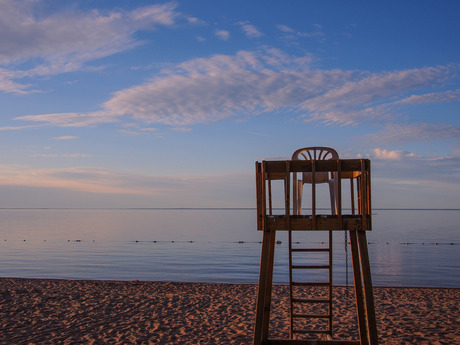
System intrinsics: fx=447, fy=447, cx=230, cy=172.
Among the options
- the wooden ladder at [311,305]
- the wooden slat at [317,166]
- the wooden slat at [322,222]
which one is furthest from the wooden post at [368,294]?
the wooden slat at [317,166]

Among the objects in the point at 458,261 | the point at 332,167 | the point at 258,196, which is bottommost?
the point at 458,261

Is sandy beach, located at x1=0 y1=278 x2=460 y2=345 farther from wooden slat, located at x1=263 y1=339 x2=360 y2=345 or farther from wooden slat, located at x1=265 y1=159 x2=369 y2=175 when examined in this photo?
wooden slat, located at x1=265 y1=159 x2=369 y2=175

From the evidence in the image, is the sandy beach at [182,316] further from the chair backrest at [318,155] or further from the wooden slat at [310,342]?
the chair backrest at [318,155]

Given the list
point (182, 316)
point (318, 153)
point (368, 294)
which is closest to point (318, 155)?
point (318, 153)

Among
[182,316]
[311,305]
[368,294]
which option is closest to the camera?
[368,294]

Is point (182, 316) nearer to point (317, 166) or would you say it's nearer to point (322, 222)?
point (322, 222)

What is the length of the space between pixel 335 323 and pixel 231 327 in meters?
2.45

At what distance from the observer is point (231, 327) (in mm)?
9859

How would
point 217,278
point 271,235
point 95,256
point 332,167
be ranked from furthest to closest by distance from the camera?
point 95,256 → point 217,278 → point 271,235 → point 332,167

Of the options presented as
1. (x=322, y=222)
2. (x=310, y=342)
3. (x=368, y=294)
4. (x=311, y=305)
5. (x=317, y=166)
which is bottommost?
(x=311, y=305)

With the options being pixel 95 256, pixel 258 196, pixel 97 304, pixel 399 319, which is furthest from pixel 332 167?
pixel 95 256

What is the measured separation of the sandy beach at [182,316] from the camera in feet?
29.6

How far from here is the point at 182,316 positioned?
11008 mm

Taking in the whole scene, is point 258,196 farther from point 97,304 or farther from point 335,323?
point 97,304
